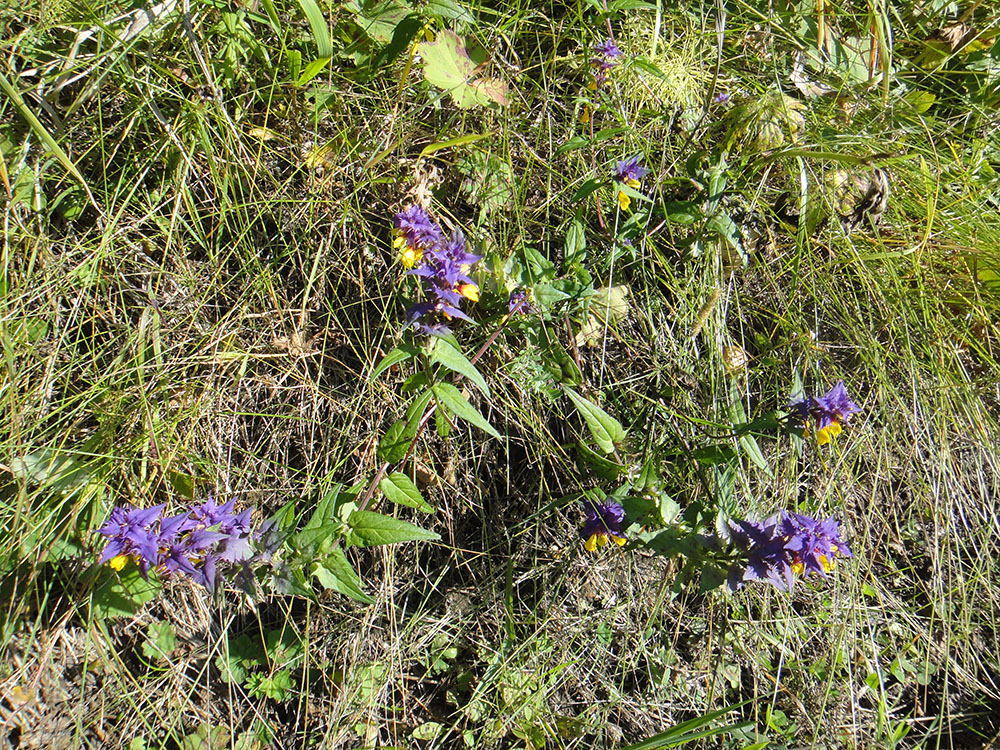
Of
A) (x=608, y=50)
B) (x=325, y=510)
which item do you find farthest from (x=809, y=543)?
(x=608, y=50)

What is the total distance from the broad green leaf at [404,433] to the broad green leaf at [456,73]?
768mm

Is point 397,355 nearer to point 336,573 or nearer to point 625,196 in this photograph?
point 336,573

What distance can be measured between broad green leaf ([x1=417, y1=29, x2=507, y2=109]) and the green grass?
48 millimetres

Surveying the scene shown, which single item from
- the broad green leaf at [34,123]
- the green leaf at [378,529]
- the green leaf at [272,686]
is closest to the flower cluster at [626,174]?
the green leaf at [378,529]

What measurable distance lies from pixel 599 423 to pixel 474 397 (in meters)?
0.31

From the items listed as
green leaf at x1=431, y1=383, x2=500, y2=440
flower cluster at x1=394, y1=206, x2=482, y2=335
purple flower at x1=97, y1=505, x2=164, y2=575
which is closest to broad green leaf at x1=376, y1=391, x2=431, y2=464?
green leaf at x1=431, y1=383, x2=500, y2=440

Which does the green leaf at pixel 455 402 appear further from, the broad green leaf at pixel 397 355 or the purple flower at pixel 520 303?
the purple flower at pixel 520 303

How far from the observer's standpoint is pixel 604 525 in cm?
144

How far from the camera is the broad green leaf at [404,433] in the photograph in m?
1.31

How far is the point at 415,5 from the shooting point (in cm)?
160

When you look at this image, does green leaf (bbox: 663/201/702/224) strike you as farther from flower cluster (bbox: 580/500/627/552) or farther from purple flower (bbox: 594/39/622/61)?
flower cluster (bbox: 580/500/627/552)

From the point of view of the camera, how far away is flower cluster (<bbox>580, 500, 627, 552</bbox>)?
1.44m

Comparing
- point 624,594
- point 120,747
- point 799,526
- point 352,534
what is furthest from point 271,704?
point 799,526

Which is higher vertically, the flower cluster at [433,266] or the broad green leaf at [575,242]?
the flower cluster at [433,266]
